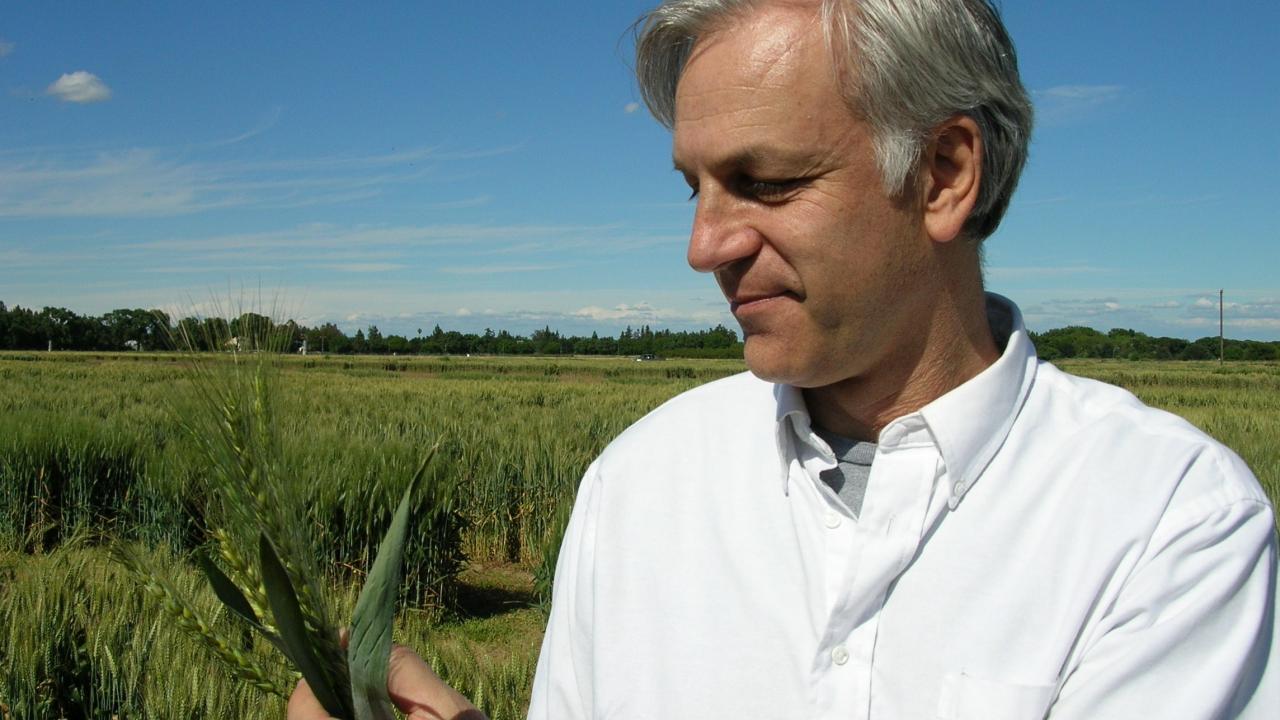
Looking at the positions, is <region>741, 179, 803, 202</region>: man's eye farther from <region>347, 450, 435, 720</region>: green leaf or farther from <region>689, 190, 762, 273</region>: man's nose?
<region>347, 450, 435, 720</region>: green leaf

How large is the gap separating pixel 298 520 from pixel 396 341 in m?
85.1

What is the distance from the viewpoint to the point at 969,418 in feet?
3.85

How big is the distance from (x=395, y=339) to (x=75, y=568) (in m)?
81.8

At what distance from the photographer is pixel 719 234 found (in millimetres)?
1239

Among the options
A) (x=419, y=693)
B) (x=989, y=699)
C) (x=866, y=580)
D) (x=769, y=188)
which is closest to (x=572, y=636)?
(x=419, y=693)

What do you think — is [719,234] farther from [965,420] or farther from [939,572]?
[939,572]

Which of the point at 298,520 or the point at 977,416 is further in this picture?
the point at 977,416

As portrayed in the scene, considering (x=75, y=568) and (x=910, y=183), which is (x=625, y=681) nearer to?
(x=910, y=183)

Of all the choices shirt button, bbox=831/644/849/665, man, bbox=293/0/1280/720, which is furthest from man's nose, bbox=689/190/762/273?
shirt button, bbox=831/644/849/665

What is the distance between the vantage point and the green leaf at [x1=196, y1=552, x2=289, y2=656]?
0.74m

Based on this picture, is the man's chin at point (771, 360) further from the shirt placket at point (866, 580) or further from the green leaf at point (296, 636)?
the green leaf at point (296, 636)

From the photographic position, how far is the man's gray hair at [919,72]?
1179mm

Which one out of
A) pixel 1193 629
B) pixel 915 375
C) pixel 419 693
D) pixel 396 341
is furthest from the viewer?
pixel 396 341

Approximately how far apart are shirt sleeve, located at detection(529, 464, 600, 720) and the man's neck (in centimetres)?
41
